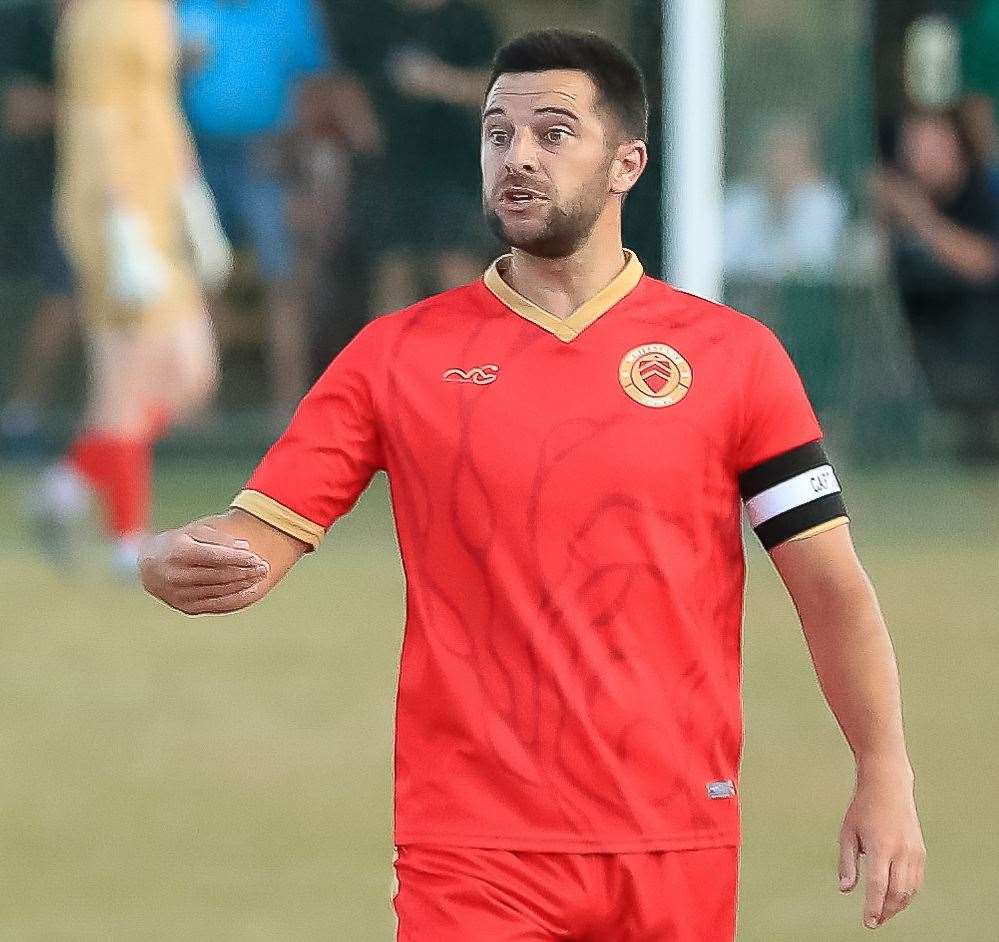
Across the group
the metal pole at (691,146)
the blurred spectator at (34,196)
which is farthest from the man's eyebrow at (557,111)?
the blurred spectator at (34,196)

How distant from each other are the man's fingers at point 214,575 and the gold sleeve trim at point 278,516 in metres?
0.17

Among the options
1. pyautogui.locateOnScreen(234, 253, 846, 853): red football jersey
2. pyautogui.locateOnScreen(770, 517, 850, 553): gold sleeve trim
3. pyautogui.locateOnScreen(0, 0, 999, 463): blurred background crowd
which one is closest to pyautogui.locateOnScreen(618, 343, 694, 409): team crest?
pyautogui.locateOnScreen(234, 253, 846, 853): red football jersey

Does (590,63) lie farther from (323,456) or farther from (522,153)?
(323,456)

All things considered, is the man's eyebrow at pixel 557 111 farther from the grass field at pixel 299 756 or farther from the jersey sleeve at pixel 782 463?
the grass field at pixel 299 756

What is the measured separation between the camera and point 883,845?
9.69 feet

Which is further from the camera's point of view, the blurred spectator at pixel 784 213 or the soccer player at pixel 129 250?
the blurred spectator at pixel 784 213

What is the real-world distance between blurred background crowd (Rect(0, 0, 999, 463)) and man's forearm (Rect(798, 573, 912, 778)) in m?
6.68

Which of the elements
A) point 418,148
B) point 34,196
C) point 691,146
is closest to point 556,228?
point 691,146

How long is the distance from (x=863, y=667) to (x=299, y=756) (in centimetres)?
339

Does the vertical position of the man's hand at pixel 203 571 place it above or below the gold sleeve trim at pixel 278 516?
below

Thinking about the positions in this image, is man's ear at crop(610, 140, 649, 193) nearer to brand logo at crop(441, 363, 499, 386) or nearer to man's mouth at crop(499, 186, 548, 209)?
man's mouth at crop(499, 186, 548, 209)

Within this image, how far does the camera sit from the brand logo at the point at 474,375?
3037 mm

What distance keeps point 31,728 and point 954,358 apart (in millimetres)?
6064

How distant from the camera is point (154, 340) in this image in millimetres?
8711
